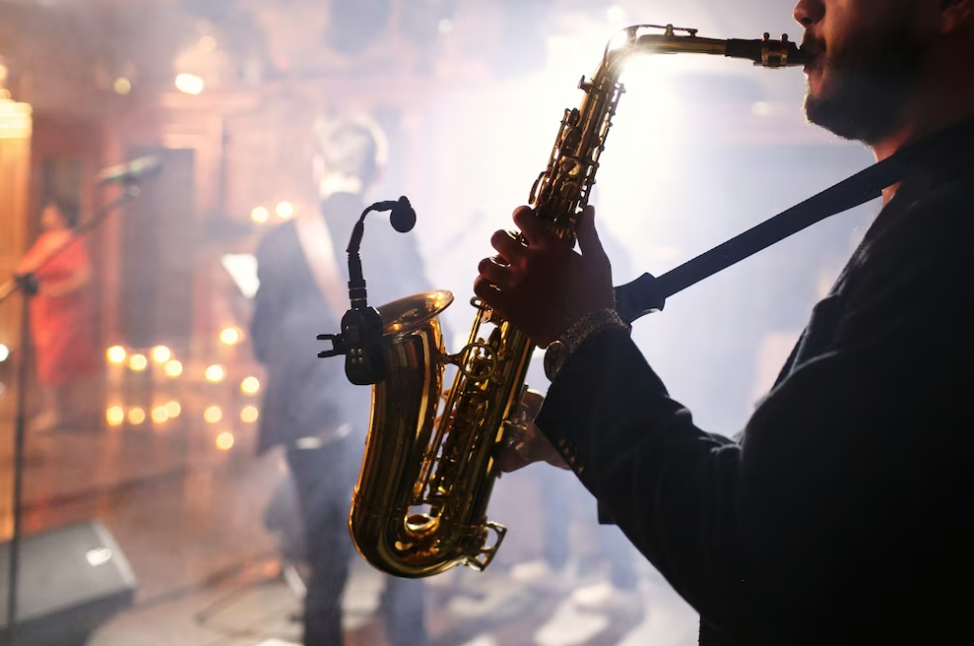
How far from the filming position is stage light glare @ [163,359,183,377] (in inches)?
227

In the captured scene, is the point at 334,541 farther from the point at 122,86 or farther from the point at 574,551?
the point at 122,86

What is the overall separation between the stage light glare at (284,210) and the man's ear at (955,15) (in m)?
4.87

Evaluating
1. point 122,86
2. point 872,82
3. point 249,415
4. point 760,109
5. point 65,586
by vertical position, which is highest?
point 122,86

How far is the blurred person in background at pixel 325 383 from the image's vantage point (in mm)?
3533

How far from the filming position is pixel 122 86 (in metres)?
5.57

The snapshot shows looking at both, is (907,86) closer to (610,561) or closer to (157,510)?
(610,561)

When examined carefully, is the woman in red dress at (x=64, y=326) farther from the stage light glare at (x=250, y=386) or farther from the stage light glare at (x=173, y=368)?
the stage light glare at (x=250, y=386)

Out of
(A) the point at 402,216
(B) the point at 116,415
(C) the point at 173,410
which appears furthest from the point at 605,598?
(B) the point at 116,415

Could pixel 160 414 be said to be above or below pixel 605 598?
above

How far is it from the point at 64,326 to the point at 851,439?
19.5ft

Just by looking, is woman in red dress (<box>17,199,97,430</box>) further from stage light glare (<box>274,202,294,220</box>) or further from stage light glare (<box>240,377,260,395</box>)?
stage light glare (<box>274,202,294,220</box>)

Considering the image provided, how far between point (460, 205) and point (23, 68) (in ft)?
10.5

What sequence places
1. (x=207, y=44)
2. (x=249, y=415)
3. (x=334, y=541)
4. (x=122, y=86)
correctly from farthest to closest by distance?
1. (x=249, y=415)
2. (x=122, y=86)
3. (x=207, y=44)
4. (x=334, y=541)

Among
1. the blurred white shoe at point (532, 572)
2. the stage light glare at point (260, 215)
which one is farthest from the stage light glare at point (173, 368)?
the blurred white shoe at point (532, 572)
